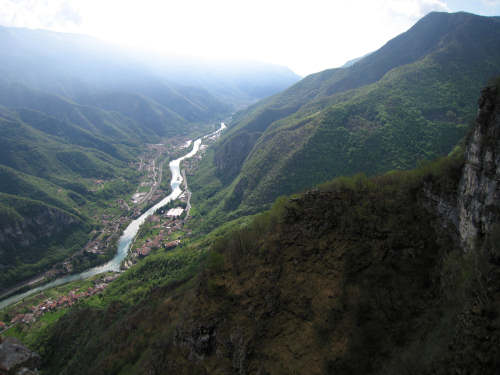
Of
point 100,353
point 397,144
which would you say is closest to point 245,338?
point 100,353

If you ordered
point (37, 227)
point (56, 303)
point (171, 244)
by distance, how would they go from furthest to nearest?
point (37, 227), point (171, 244), point (56, 303)

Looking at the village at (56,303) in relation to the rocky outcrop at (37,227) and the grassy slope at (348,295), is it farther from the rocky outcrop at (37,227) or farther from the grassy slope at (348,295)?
the grassy slope at (348,295)

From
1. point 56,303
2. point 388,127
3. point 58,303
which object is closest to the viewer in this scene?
point 56,303

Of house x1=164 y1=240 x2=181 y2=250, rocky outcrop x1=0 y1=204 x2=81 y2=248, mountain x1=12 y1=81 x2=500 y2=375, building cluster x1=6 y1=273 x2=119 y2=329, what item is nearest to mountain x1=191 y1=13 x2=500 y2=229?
house x1=164 y1=240 x2=181 y2=250

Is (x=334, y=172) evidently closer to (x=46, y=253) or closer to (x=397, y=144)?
(x=397, y=144)

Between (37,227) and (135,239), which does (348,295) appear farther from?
(37,227)

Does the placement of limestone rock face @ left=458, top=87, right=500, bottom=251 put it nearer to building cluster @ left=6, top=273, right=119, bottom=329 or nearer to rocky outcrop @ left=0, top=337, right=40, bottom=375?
rocky outcrop @ left=0, top=337, right=40, bottom=375

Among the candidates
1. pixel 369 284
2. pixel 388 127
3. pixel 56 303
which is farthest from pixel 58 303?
pixel 388 127
